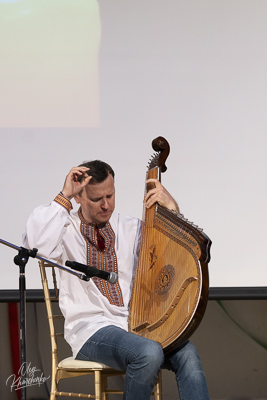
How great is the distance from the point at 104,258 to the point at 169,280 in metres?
0.38

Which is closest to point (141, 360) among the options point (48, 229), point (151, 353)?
point (151, 353)

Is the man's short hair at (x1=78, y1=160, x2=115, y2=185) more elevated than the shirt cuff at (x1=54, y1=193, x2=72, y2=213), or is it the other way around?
the man's short hair at (x1=78, y1=160, x2=115, y2=185)

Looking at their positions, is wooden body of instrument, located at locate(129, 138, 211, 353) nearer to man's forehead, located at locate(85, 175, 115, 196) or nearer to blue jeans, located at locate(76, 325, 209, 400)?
blue jeans, located at locate(76, 325, 209, 400)

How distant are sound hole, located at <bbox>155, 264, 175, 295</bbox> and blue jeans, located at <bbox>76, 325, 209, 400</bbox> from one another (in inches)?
7.4

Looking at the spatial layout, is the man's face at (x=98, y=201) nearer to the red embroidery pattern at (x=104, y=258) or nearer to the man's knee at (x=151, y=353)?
the red embroidery pattern at (x=104, y=258)

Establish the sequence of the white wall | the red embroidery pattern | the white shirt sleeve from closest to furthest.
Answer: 1. the white shirt sleeve
2. the red embroidery pattern
3. the white wall

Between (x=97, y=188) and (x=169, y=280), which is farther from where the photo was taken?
(x=97, y=188)

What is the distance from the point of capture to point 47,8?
3213 mm

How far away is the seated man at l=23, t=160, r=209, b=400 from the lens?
2.22 meters

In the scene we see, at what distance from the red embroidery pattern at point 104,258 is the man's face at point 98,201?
4cm

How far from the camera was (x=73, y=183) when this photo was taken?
97.7 inches

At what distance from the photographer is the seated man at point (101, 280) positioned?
2217 millimetres

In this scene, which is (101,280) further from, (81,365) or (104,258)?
(81,365)
